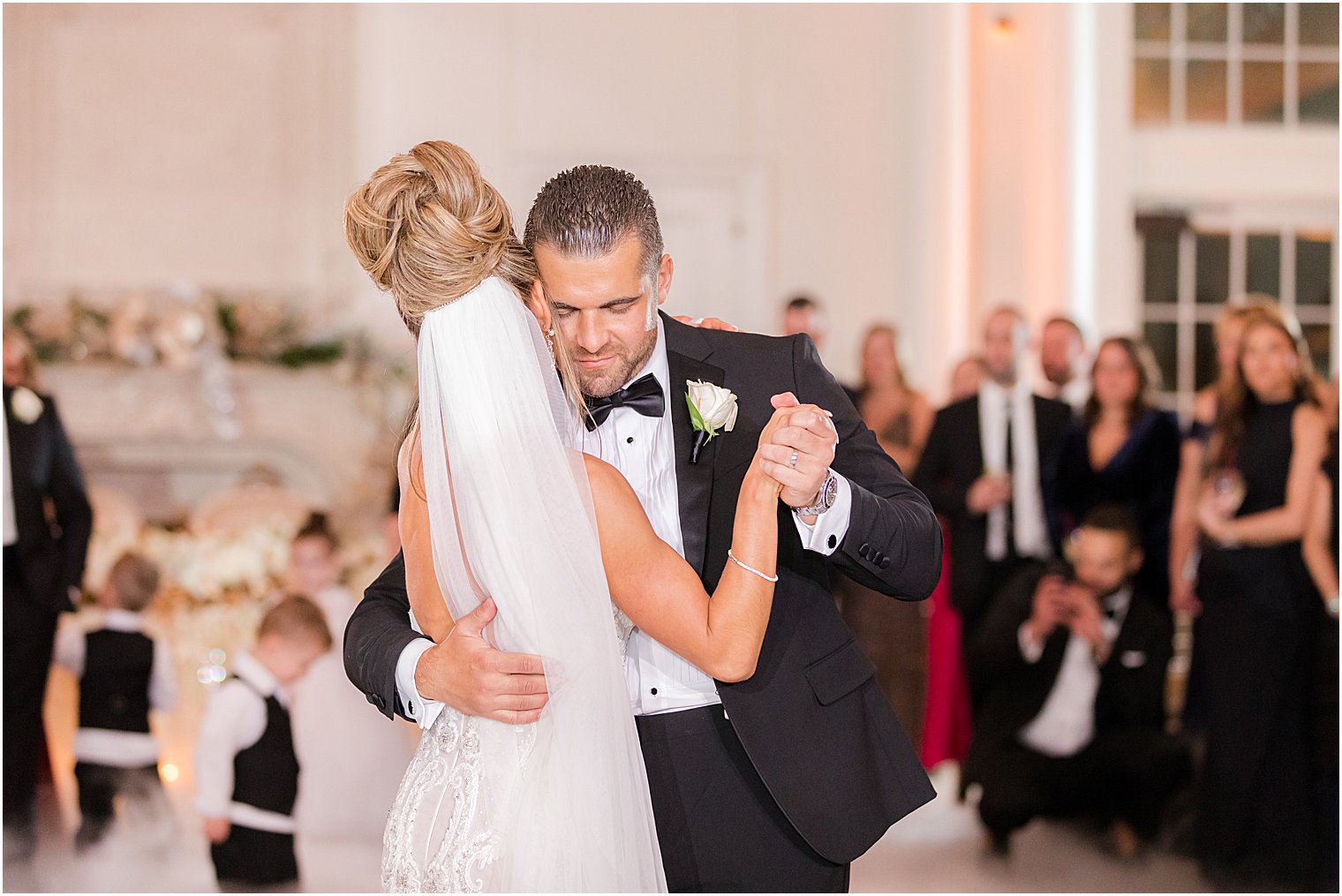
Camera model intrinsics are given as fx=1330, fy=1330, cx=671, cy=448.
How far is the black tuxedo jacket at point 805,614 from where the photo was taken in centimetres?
189

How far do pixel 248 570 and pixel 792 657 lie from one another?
4.55 metres

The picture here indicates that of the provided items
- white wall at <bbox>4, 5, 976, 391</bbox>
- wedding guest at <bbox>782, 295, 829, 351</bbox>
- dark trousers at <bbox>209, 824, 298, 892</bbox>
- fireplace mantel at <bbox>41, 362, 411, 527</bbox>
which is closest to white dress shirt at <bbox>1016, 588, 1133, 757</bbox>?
wedding guest at <bbox>782, 295, 829, 351</bbox>

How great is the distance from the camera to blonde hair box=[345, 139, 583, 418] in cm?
169

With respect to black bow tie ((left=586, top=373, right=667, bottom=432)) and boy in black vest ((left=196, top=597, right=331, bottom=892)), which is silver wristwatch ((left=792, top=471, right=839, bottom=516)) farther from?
boy in black vest ((left=196, top=597, right=331, bottom=892))

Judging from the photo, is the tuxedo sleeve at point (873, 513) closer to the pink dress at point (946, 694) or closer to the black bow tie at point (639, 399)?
the black bow tie at point (639, 399)

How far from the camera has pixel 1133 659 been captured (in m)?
4.60

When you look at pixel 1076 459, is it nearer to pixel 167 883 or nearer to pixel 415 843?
pixel 167 883

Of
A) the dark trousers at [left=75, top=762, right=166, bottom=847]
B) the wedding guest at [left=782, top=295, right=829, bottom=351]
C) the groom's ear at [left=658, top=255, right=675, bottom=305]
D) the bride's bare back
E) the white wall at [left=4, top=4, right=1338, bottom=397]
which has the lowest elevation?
the dark trousers at [left=75, top=762, right=166, bottom=847]

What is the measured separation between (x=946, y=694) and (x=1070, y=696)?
2.79ft

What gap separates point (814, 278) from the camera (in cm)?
886

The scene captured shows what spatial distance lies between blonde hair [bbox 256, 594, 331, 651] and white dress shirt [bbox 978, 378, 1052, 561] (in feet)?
8.46

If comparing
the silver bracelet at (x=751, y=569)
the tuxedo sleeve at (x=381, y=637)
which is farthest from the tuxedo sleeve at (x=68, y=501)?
the silver bracelet at (x=751, y=569)

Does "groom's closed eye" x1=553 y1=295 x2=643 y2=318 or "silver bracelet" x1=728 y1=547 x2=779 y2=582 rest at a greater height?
"groom's closed eye" x1=553 y1=295 x2=643 y2=318

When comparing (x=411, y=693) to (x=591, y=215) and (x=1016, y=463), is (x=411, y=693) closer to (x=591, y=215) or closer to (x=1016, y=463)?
(x=591, y=215)
